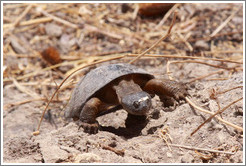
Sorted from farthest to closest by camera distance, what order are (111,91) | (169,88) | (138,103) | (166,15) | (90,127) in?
(166,15) → (111,91) → (169,88) → (90,127) → (138,103)

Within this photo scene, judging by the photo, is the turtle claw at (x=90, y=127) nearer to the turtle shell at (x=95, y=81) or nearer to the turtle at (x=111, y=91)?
the turtle at (x=111, y=91)

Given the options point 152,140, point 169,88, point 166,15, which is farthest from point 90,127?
point 166,15

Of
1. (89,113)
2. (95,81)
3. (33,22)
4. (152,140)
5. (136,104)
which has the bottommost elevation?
(152,140)

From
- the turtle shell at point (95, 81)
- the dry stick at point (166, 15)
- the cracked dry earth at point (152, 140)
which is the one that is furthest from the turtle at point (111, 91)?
the dry stick at point (166, 15)

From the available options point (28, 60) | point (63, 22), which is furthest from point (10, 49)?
point (63, 22)

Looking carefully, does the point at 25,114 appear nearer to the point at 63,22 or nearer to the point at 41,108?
the point at 41,108

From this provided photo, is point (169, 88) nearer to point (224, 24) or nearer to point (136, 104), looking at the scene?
point (136, 104)
